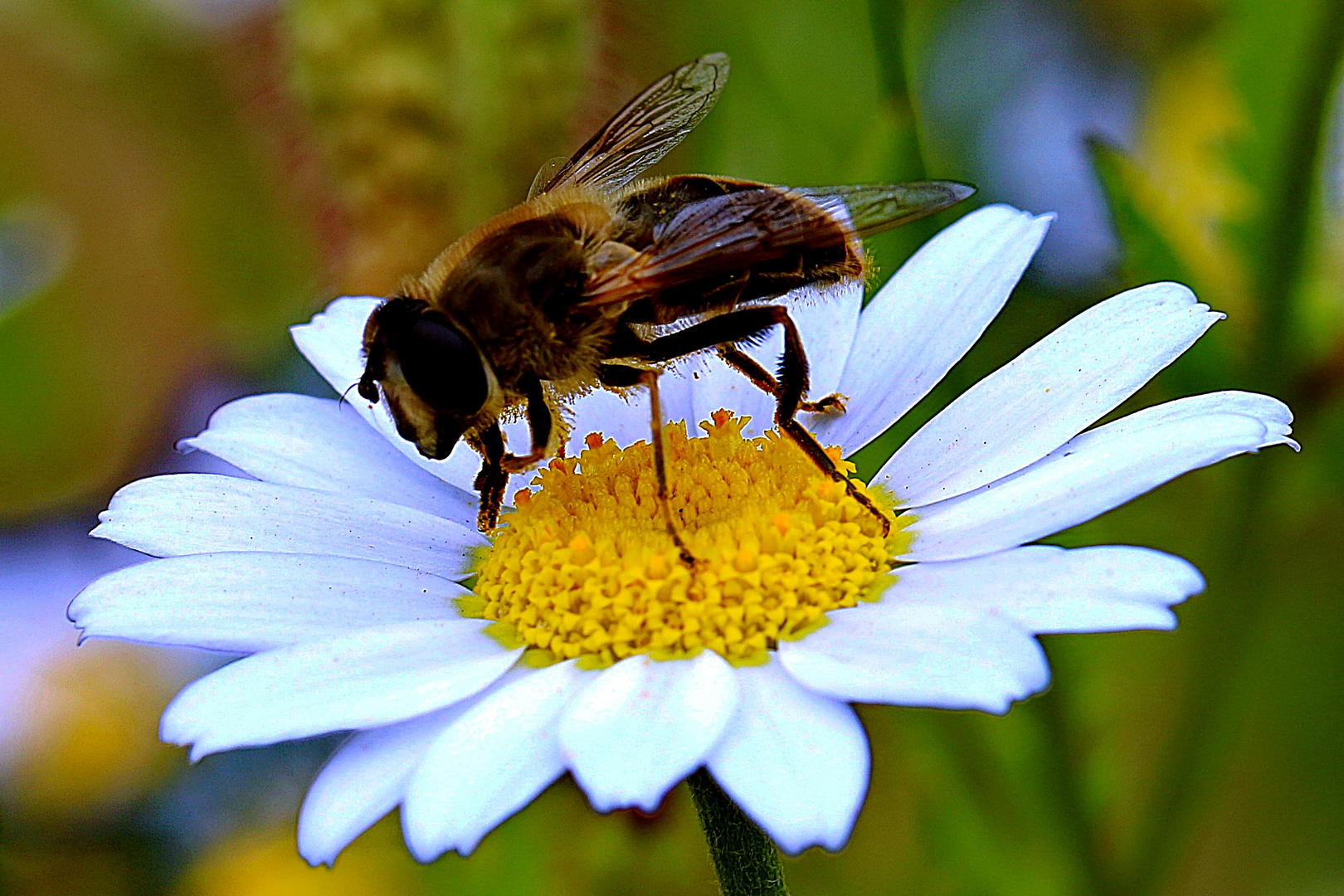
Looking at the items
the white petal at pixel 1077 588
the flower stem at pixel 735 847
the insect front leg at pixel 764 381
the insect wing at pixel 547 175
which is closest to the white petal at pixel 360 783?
the flower stem at pixel 735 847

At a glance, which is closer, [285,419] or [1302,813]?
[285,419]

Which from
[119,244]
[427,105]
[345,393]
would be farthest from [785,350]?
[119,244]

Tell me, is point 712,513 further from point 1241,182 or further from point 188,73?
point 188,73

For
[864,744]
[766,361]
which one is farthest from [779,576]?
[766,361]

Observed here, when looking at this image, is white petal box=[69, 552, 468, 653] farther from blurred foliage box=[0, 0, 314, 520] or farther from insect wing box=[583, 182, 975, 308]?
blurred foliage box=[0, 0, 314, 520]

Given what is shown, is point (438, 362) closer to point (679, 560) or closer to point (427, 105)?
point (679, 560)

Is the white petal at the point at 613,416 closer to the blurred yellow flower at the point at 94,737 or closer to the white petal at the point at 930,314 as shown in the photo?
the white petal at the point at 930,314

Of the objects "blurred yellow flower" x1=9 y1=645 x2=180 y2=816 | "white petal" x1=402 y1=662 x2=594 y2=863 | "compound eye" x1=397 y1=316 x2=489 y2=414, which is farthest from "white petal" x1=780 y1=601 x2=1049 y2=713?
"blurred yellow flower" x1=9 y1=645 x2=180 y2=816
